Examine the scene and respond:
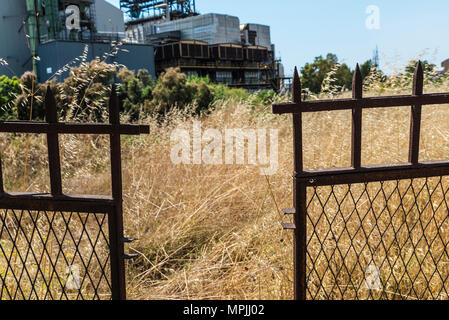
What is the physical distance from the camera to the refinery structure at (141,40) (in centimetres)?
2150

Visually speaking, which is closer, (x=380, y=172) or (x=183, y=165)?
(x=380, y=172)

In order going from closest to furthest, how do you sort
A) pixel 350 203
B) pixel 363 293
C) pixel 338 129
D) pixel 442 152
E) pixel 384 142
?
pixel 363 293 < pixel 350 203 < pixel 442 152 < pixel 384 142 < pixel 338 129

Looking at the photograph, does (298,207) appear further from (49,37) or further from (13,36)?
(13,36)

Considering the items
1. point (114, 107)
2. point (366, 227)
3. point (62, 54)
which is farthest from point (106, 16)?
point (114, 107)

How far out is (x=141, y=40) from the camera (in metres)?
30.0

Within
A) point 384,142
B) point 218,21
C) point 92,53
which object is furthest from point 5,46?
point 384,142

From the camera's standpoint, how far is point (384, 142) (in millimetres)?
4086

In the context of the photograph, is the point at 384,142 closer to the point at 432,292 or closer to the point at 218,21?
the point at 432,292

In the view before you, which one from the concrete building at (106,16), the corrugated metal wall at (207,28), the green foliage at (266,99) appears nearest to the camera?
the green foliage at (266,99)

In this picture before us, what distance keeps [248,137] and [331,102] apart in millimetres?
3586

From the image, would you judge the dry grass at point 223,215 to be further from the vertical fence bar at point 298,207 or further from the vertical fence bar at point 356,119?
the vertical fence bar at point 356,119

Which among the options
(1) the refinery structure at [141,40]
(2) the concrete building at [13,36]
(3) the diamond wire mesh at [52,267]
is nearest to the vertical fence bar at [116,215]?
(3) the diamond wire mesh at [52,267]

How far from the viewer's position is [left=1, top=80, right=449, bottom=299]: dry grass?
9.12 feet

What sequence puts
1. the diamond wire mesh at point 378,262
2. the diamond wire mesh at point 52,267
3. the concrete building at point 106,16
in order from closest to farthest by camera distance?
1. the diamond wire mesh at point 378,262
2. the diamond wire mesh at point 52,267
3. the concrete building at point 106,16
